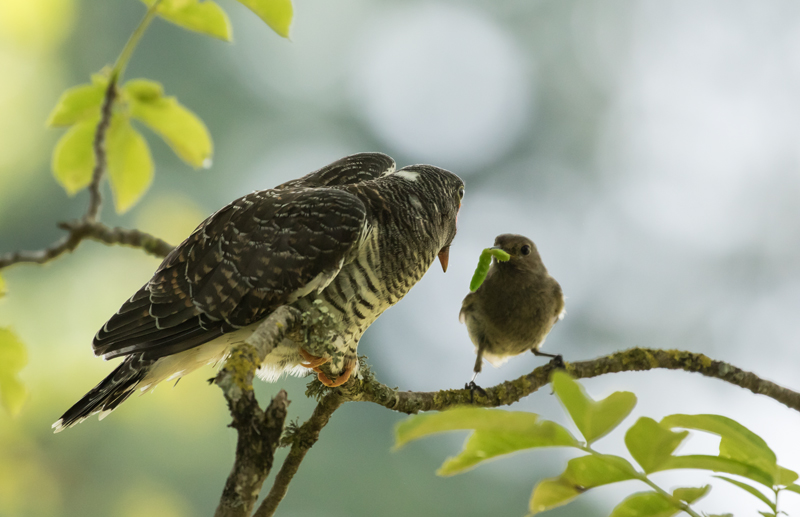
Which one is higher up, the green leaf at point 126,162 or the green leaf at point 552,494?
the green leaf at point 126,162

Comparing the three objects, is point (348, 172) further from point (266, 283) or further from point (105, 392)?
point (105, 392)

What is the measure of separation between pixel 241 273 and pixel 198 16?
503mm

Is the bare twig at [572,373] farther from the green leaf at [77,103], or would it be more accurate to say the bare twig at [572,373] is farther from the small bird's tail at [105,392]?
the green leaf at [77,103]

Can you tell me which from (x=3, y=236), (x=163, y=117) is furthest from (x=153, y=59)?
(x=163, y=117)

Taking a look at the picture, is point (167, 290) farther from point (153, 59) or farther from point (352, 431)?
point (153, 59)

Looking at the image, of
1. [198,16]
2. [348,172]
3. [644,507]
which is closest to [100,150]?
[198,16]

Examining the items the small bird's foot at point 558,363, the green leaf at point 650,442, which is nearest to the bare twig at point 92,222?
the green leaf at point 650,442

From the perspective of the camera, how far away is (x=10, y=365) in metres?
0.60

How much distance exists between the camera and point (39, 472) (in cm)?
298

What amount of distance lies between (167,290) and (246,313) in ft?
0.64

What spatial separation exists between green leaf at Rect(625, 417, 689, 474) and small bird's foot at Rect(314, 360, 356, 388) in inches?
26.2

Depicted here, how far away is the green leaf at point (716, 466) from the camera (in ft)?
1.32

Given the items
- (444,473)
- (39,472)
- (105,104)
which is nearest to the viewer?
(444,473)

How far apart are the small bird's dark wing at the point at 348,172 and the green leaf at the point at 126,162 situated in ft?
2.24
